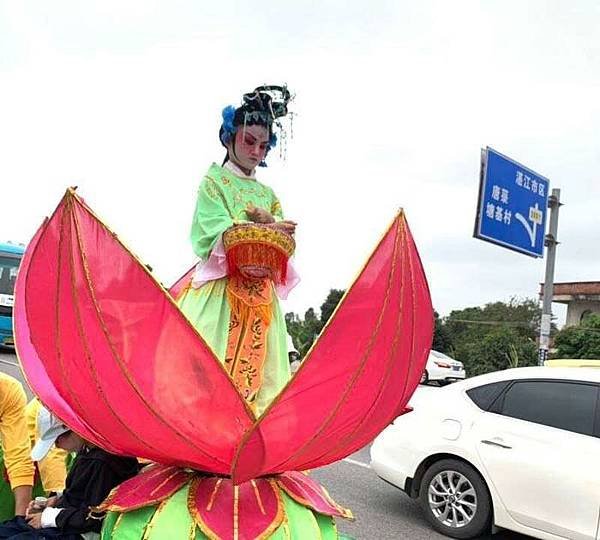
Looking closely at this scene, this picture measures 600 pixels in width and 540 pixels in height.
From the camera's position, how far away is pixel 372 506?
19.9ft

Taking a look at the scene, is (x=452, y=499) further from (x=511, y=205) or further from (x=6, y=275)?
(x=6, y=275)

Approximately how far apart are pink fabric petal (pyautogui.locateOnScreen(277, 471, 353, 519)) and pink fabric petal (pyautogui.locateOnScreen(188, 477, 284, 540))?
0.15 ft

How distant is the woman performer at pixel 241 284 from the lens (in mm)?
1849

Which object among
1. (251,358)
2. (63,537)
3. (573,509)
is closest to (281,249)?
(251,358)

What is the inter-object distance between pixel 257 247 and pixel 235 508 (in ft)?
2.09

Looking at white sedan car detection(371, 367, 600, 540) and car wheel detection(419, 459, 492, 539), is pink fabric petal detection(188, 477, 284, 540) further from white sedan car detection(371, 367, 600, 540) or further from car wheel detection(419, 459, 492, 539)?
car wheel detection(419, 459, 492, 539)

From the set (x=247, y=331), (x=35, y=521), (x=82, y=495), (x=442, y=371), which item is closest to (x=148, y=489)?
(x=247, y=331)

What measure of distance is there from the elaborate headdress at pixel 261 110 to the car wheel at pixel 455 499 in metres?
4.16

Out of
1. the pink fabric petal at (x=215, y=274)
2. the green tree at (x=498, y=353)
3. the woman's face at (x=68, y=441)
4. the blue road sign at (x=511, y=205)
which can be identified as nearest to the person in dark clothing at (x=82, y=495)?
the woman's face at (x=68, y=441)

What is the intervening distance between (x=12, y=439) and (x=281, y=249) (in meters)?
1.51

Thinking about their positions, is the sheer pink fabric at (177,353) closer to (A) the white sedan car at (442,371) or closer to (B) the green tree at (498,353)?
(A) the white sedan car at (442,371)

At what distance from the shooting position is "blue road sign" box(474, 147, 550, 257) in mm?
12327

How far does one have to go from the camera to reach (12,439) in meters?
2.68

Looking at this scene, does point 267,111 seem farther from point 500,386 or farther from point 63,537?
point 500,386
